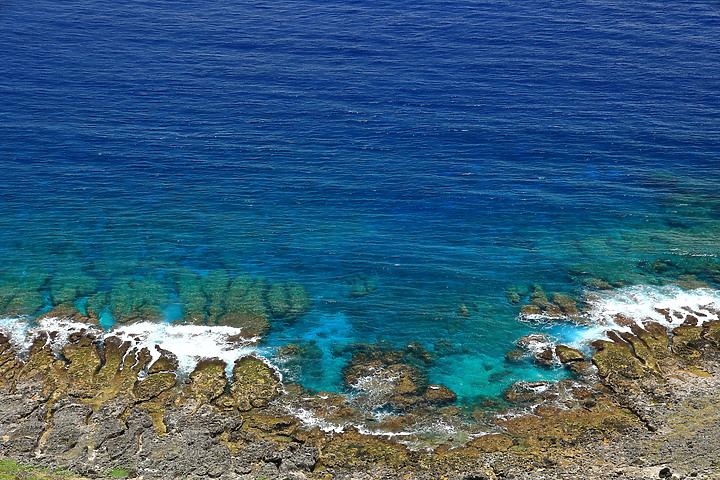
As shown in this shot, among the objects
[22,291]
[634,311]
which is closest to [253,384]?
[22,291]

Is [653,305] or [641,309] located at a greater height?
[653,305]

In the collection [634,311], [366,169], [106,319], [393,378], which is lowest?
[393,378]

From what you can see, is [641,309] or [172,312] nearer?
[641,309]

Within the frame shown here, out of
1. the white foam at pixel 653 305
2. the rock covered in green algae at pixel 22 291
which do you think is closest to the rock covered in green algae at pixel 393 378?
the white foam at pixel 653 305

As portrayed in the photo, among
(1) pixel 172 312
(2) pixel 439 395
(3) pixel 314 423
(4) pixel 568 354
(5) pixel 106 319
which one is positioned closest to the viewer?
(3) pixel 314 423

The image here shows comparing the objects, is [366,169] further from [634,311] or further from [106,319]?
[106,319]

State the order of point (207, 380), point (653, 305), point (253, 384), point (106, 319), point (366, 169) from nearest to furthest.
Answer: point (253, 384)
point (207, 380)
point (106, 319)
point (653, 305)
point (366, 169)

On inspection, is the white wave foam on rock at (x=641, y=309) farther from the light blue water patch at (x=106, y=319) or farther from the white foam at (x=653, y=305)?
the light blue water patch at (x=106, y=319)
